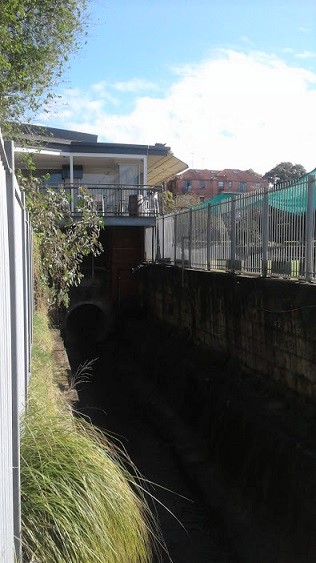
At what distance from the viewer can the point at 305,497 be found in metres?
7.00

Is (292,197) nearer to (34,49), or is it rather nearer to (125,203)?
(34,49)

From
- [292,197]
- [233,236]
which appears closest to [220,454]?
[292,197]

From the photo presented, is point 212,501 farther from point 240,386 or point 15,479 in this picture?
point 15,479

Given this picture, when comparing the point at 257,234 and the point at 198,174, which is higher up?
the point at 198,174

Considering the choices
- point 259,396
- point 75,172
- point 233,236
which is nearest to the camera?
point 259,396

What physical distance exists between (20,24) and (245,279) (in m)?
6.53

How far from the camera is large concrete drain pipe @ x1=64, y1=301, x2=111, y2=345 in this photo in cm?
2284

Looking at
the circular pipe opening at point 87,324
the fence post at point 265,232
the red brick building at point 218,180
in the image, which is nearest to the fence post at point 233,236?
the fence post at point 265,232

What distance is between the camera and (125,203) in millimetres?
20516

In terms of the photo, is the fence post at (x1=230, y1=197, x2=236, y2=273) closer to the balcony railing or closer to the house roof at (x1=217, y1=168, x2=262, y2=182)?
the balcony railing

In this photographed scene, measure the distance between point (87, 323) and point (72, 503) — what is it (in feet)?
76.4

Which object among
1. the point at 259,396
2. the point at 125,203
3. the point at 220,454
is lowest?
the point at 220,454

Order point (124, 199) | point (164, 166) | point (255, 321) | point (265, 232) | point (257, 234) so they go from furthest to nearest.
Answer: point (164, 166)
point (124, 199)
point (257, 234)
point (265, 232)
point (255, 321)

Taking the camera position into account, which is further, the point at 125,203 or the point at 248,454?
the point at 125,203
